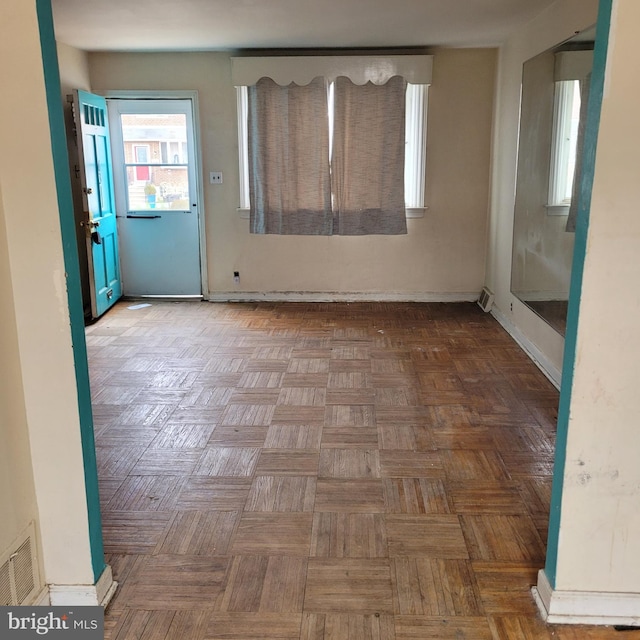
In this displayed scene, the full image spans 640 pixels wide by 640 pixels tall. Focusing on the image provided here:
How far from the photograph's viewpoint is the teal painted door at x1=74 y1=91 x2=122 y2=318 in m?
5.22

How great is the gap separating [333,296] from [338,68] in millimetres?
2110

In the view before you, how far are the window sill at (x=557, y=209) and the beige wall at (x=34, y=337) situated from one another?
9.84ft

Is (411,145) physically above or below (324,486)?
above

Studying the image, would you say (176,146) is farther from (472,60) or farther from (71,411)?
(71,411)

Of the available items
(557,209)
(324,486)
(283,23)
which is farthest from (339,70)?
(324,486)

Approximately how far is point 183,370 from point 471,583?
2683 millimetres

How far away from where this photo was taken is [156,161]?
6.07 metres

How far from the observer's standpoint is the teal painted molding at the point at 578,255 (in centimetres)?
163

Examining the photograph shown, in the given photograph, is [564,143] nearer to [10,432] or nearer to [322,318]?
[322,318]

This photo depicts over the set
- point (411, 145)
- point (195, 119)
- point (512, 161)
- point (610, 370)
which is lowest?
point (610, 370)

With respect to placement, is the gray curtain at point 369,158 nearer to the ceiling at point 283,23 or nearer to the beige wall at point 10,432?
the ceiling at point 283,23

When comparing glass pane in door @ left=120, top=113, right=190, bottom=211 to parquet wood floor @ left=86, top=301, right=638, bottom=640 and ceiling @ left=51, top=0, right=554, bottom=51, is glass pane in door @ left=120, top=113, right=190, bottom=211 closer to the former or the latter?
ceiling @ left=51, top=0, right=554, bottom=51

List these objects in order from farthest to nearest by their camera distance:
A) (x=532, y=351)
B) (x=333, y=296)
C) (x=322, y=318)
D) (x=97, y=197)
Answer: (x=333, y=296) < (x=322, y=318) < (x=97, y=197) < (x=532, y=351)

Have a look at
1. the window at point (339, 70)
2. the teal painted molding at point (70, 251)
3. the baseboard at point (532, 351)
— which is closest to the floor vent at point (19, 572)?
the teal painted molding at point (70, 251)
